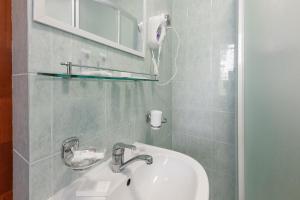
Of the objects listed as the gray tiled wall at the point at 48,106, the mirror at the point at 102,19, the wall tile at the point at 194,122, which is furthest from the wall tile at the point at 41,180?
the wall tile at the point at 194,122

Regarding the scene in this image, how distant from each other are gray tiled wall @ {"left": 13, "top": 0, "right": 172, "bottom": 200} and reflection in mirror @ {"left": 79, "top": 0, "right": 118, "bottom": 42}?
69mm

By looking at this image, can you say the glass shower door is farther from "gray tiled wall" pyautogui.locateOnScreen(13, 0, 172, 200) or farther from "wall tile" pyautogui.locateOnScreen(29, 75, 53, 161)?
"wall tile" pyautogui.locateOnScreen(29, 75, 53, 161)

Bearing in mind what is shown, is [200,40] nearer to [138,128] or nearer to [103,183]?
[138,128]

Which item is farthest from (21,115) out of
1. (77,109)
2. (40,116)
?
(77,109)

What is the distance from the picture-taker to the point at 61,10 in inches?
22.2

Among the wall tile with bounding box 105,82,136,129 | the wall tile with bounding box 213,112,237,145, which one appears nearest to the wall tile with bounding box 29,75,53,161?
the wall tile with bounding box 105,82,136,129

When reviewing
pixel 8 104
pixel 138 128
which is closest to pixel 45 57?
pixel 8 104

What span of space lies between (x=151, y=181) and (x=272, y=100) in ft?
2.62

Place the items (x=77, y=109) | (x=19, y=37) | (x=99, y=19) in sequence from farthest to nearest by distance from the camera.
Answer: (x=99, y=19)
(x=77, y=109)
(x=19, y=37)

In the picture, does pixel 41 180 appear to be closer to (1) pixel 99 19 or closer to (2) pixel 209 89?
(1) pixel 99 19

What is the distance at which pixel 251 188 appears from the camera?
977 millimetres

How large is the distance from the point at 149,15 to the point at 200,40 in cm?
47

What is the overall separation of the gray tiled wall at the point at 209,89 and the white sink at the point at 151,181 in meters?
0.56

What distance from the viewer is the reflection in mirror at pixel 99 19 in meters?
0.65
